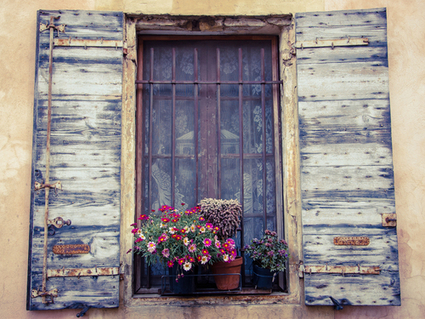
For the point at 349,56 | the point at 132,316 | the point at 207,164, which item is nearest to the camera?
the point at 132,316

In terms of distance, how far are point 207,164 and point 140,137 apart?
0.66m

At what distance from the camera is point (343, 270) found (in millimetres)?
2385

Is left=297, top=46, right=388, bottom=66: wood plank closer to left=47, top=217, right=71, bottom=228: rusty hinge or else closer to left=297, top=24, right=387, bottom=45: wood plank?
left=297, top=24, right=387, bottom=45: wood plank

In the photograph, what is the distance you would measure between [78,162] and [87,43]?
1.00m

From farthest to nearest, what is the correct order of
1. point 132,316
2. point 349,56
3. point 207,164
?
1. point 207,164
2. point 349,56
3. point 132,316

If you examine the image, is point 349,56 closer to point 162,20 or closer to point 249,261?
point 162,20

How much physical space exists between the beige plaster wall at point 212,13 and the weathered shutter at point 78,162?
0.61 ft

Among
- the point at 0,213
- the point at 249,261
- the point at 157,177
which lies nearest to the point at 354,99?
the point at 249,261

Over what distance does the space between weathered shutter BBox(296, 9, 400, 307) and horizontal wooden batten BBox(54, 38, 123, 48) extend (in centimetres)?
157

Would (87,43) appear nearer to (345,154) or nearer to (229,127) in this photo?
(229,127)

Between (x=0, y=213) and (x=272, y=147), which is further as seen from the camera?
(x=272, y=147)

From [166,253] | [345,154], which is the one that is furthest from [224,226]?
[345,154]

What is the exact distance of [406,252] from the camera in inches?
99.4

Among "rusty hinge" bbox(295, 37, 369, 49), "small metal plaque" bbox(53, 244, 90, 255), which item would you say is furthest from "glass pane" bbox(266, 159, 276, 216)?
"small metal plaque" bbox(53, 244, 90, 255)
